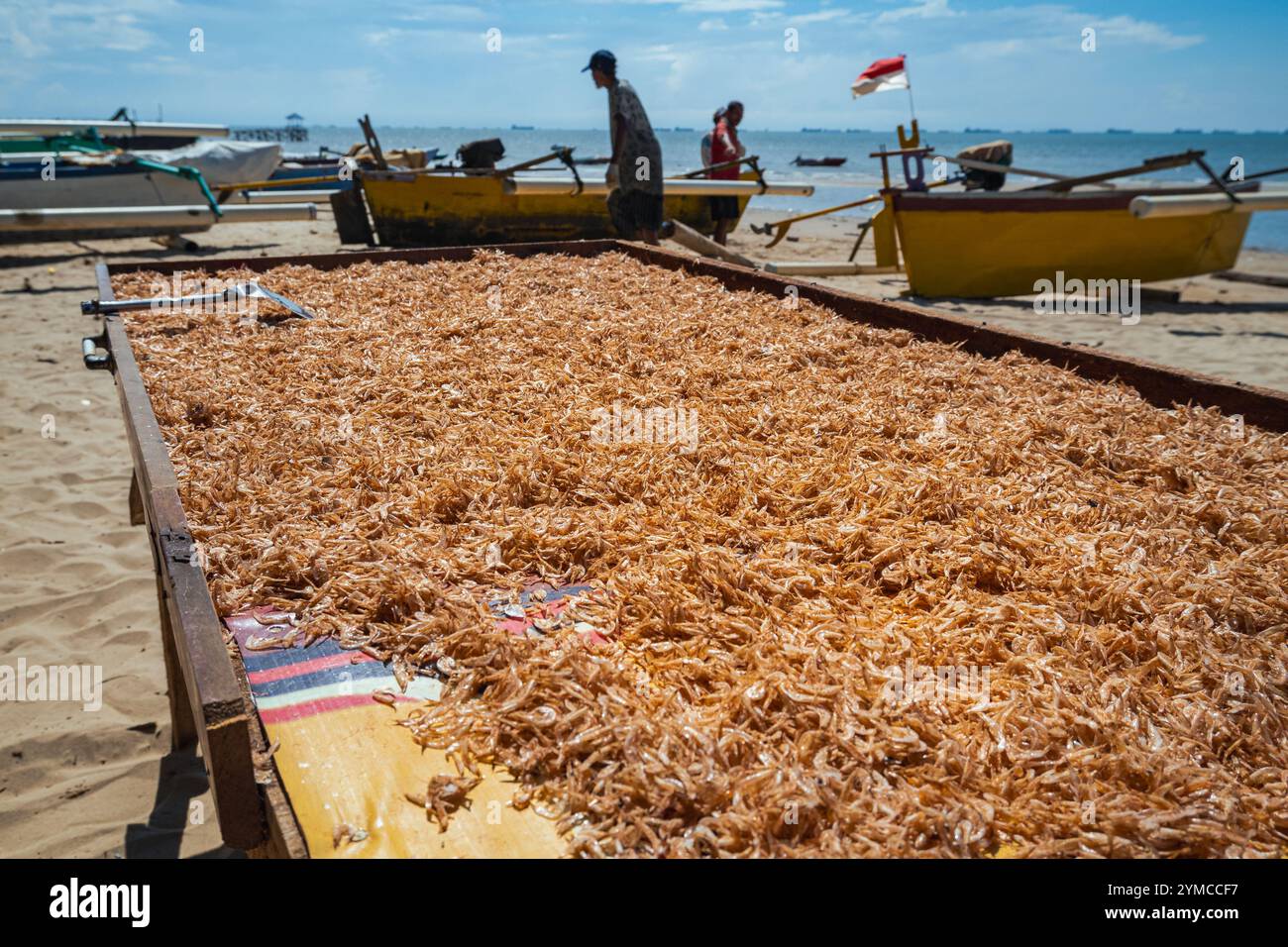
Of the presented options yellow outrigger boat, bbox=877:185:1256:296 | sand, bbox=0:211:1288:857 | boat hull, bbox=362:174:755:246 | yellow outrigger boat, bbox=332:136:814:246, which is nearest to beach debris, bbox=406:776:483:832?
sand, bbox=0:211:1288:857

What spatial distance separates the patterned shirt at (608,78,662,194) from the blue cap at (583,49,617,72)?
0.56 ft

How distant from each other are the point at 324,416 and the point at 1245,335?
32.2 feet

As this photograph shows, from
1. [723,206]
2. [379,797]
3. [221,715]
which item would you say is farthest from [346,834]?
[723,206]

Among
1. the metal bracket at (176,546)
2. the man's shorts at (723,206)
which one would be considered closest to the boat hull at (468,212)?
the man's shorts at (723,206)

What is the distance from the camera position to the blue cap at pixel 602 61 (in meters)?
7.54

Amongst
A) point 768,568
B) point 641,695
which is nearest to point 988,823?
point 641,695

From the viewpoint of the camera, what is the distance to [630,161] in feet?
26.5

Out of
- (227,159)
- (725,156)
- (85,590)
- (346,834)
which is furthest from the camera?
(227,159)

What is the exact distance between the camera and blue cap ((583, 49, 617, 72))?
7.54 m

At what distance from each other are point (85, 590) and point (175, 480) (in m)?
2.21

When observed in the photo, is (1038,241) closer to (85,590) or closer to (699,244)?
(699,244)

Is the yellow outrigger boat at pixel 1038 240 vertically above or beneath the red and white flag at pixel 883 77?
beneath

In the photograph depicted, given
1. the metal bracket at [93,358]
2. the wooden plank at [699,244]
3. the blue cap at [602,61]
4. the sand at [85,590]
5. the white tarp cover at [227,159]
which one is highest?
the white tarp cover at [227,159]

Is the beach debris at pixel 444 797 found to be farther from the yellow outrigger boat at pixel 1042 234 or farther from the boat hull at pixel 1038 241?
the boat hull at pixel 1038 241
